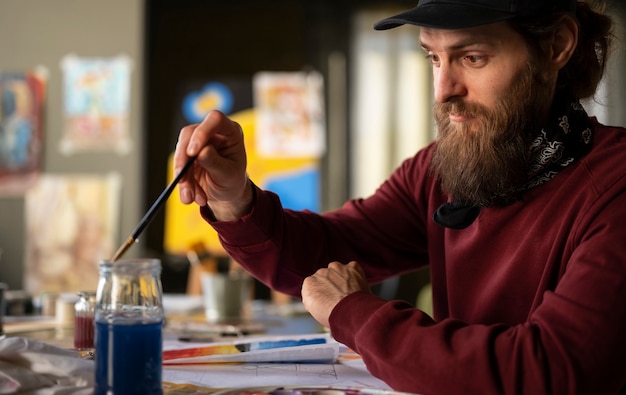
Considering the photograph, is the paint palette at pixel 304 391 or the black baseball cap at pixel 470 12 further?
the black baseball cap at pixel 470 12

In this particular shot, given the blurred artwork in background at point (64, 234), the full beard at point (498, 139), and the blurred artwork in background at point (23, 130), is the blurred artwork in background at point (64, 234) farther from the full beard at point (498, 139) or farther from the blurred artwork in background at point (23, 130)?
the full beard at point (498, 139)

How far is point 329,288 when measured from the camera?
3.40ft

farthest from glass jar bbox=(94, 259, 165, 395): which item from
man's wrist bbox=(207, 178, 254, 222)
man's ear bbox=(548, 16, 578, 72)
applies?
man's ear bbox=(548, 16, 578, 72)

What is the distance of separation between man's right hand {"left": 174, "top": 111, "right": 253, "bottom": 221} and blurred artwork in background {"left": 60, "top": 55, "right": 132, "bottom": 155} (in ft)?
10.9

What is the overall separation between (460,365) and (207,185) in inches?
21.1

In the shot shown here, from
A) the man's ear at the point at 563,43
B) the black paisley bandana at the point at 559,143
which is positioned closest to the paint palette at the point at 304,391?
the black paisley bandana at the point at 559,143

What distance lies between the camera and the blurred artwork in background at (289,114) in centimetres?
436

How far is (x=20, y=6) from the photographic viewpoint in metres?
4.64

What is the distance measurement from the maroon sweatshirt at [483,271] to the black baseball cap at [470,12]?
0.21 m

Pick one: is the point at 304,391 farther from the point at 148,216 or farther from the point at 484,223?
the point at 484,223

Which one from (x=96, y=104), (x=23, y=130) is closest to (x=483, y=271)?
(x=96, y=104)

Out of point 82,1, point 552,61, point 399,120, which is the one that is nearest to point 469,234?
point 552,61

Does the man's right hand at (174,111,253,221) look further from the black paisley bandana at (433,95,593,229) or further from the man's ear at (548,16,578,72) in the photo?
the man's ear at (548,16,578,72)

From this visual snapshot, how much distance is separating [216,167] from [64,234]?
11.7 ft
